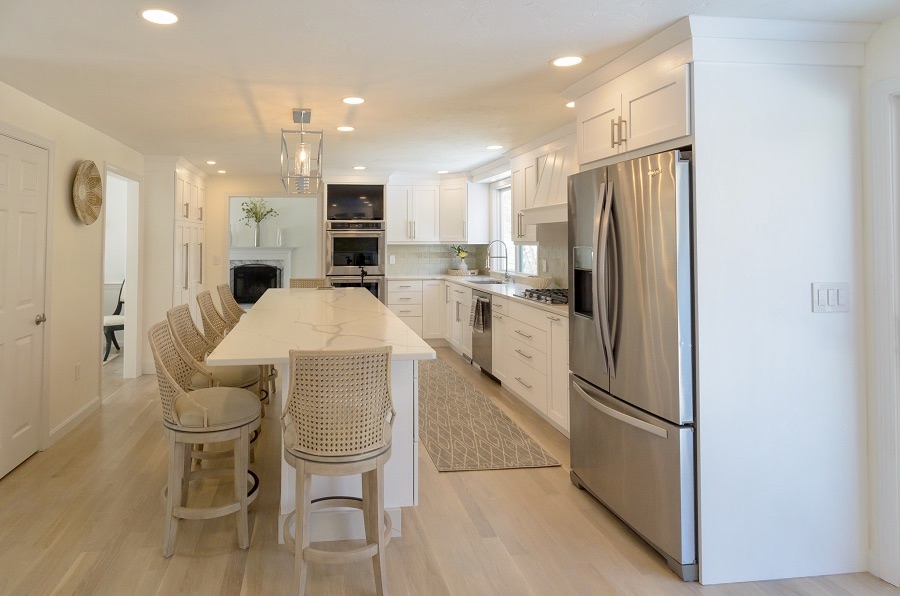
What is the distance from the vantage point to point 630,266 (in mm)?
2553

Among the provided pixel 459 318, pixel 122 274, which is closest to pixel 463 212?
pixel 459 318

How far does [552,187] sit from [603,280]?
6.79 ft

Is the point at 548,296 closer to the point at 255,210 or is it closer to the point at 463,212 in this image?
the point at 463,212

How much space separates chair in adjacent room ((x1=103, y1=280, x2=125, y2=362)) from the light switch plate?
6467 mm

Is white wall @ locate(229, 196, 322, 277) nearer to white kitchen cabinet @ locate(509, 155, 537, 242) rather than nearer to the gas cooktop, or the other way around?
white kitchen cabinet @ locate(509, 155, 537, 242)

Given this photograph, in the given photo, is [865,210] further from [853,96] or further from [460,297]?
[460,297]

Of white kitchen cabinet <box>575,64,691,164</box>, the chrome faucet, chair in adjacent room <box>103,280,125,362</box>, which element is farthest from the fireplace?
white kitchen cabinet <box>575,64,691,164</box>

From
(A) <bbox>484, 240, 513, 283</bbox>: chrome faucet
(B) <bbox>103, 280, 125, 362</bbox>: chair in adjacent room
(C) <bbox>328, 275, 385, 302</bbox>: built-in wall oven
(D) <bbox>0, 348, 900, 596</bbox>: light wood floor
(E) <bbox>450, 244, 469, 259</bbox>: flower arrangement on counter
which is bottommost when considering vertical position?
(D) <bbox>0, 348, 900, 596</bbox>: light wood floor

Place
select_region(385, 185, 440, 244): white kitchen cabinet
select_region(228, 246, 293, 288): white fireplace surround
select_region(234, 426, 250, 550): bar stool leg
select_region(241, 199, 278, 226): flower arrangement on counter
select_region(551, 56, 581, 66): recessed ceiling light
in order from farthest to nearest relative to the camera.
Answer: select_region(228, 246, 293, 288): white fireplace surround < select_region(241, 199, 278, 226): flower arrangement on counter < select_region(385, 185, 440, 244): white kitchen cabinet < select_region(551, 56, 581, 66): recessed ceiling light < select_region(234, 426, 250, 550): bar stool leg

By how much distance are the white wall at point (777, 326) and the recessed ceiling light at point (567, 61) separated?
0.68 meters

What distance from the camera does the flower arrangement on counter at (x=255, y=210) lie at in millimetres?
10641

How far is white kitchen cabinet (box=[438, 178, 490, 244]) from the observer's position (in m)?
7.52

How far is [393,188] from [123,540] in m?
5.56

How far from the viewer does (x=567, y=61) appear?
9.34 feet
